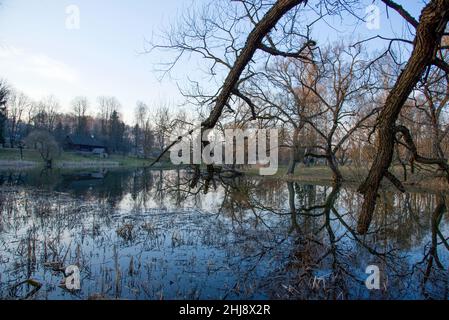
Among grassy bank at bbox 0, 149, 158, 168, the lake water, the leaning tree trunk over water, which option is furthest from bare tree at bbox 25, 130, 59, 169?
the leaning tree trunk over water

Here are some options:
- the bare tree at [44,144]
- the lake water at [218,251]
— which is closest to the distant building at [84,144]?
the bare tree at [44,144]

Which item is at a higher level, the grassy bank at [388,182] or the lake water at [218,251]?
the grassy bank at [388,182]

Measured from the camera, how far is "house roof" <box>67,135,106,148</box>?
6191 centimetres

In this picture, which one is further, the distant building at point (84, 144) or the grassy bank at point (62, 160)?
the distant building at point (84, 144)

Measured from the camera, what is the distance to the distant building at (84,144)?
202 feet

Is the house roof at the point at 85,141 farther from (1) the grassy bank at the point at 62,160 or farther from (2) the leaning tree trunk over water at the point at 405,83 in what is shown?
(2) the leaning tree trunk over water at the point at 405,83

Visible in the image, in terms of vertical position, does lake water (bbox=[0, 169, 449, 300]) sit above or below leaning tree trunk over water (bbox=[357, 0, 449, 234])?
below

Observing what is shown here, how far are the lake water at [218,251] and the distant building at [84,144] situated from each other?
54.8 metres

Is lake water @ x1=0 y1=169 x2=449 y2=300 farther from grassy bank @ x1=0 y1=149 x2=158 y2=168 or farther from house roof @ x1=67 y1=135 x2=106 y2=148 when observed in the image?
house roof @ x1=67 y1=135 x2=106 y2=148

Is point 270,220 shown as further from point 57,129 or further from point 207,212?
point 57,129
